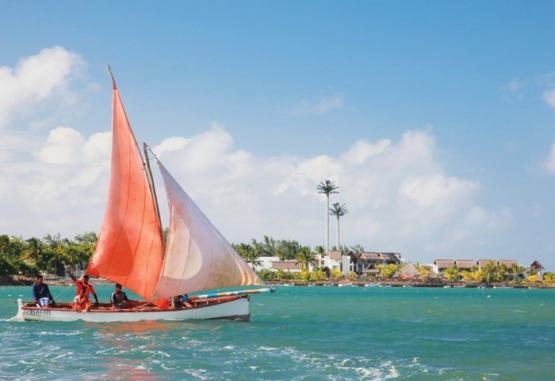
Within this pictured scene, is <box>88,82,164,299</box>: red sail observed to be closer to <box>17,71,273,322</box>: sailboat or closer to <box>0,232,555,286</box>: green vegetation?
<box>17,71,273,322</box>: sailboat

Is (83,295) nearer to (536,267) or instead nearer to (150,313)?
(150,313)

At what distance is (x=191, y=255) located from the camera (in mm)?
38438

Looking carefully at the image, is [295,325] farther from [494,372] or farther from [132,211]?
[494,372]

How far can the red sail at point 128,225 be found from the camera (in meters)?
39.8

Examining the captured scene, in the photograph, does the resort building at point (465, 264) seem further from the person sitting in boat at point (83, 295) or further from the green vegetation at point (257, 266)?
the person sitting in boat at point (83, 295)

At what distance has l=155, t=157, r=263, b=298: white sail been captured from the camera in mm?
38469

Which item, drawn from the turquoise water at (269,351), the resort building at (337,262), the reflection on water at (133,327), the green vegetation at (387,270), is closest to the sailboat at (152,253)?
the reflection on water at (133,327)

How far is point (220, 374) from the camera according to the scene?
24.1 metres

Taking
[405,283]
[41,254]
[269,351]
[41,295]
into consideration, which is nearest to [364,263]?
[405,283]

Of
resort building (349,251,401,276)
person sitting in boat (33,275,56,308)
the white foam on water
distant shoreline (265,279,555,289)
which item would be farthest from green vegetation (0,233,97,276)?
the white foam on water

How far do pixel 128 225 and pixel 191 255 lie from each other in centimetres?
439

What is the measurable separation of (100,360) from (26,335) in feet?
34.4

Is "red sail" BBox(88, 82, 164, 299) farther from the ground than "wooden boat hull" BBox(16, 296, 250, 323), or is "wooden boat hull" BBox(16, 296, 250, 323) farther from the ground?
Result: "red sail" BBox(88, 82, 164, 299)

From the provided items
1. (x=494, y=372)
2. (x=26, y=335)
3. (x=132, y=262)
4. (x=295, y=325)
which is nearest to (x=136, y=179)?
(x=132, y=262)
